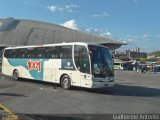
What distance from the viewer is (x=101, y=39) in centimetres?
12662

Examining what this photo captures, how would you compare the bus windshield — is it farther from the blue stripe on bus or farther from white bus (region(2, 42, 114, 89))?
the blue stripe on bus

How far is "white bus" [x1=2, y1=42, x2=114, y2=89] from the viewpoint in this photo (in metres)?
18.7

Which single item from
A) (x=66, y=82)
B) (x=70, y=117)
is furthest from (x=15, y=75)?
(x=70, y=117)

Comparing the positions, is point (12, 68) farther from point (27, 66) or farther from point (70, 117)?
point (70, 117)

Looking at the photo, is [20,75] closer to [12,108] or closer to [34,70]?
[34,70]

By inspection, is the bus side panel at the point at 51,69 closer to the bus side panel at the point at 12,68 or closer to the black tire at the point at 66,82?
the black tire at the point at 66,82

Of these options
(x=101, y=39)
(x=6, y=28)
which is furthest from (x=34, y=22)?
(x=101, y=39)

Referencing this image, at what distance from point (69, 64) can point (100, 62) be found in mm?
2125

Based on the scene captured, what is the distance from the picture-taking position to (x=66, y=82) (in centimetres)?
2044

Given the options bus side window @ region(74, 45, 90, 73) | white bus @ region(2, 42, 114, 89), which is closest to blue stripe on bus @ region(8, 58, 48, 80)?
white bus @ region(2, 42, 114, 89)

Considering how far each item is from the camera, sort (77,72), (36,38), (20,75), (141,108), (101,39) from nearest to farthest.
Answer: (141,108)
(77,72)
(20,75)
(36,38)
(101,39)

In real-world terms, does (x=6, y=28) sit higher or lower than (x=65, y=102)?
higher

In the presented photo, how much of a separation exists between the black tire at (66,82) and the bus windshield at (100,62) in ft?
7.21

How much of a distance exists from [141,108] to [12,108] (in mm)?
4705
